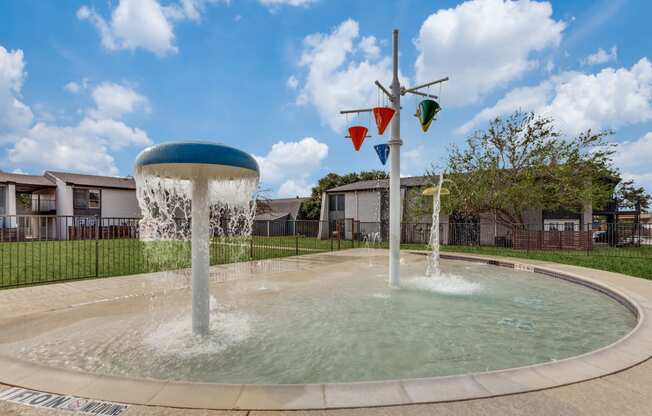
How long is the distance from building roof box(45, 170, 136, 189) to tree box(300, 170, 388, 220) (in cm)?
2051

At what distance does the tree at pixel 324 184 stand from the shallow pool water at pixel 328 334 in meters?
34.4

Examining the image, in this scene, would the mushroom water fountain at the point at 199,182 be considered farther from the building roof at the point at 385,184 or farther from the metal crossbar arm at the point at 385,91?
the building roof at the point at 385,184

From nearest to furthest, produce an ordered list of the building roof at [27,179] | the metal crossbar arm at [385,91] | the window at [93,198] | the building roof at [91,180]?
the metal crossbar arm at [385,91] < the building roof at [27,179] < the building roof at [91,180] < the window at [93,198]

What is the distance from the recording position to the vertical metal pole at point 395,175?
804 cm

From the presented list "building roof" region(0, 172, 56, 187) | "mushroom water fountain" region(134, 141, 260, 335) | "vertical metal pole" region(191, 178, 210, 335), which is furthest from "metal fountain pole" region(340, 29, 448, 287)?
"building roof" region(0, 172, 56, 187)

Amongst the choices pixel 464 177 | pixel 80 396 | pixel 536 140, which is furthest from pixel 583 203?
pixel 80 396

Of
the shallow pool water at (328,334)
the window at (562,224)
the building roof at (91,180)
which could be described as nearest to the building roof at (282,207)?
the building roof at (91,180)

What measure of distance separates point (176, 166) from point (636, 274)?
41.5 ft

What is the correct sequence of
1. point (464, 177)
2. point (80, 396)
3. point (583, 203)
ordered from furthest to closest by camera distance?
point (464, 177) < point (583, 203) < point (80, 396)

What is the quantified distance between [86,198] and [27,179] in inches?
193

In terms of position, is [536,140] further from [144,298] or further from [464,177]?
[144,298]

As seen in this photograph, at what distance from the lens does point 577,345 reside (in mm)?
4469

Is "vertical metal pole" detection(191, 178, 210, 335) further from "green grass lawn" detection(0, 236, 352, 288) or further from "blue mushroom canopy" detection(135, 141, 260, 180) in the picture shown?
"green grass lawn" detection(0, 236, 352, 288)

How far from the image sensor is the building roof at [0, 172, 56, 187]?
2867 centimetres
